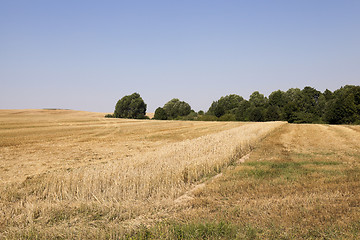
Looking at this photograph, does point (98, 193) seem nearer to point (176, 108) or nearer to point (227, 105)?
point (227, 105)

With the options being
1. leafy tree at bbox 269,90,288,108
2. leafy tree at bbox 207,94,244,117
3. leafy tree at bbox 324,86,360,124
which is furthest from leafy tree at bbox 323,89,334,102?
leafy tree at bbox 207,94,244,117

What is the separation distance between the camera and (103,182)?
738 centimetres

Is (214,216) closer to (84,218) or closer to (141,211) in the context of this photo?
(141,211)

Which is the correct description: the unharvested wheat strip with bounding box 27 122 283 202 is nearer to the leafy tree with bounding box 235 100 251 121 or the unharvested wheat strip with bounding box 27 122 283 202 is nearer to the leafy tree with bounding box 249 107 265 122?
the leafy tree with bounding box 249 107 265 122

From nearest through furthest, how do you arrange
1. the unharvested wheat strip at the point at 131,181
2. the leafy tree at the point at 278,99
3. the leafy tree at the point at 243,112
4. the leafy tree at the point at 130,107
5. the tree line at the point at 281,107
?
the unharvested wheat strip at the point at 131,181, the tree line at the point at 281,107, the leafy tree at the point at 243,112, the leafy tree at the point at 278,99, the leafy tree at the point at 130,107

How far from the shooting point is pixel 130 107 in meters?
96.2

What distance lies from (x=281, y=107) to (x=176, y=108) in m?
44.7

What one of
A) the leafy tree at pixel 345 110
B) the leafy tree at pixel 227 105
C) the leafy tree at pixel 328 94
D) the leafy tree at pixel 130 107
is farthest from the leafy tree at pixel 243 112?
the leafy tree at pixel 130 107

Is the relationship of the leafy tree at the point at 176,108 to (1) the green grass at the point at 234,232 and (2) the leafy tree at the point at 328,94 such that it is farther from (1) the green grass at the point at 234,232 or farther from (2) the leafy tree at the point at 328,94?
(1) the green grass at the point at 234,232

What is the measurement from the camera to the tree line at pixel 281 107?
59.4m

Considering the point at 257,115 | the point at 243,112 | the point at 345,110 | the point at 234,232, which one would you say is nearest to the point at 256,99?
the point at 243,112

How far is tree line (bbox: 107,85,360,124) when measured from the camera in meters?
59.4

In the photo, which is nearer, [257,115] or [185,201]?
[185,201]

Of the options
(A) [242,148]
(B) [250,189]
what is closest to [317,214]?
(B) [250,189]
